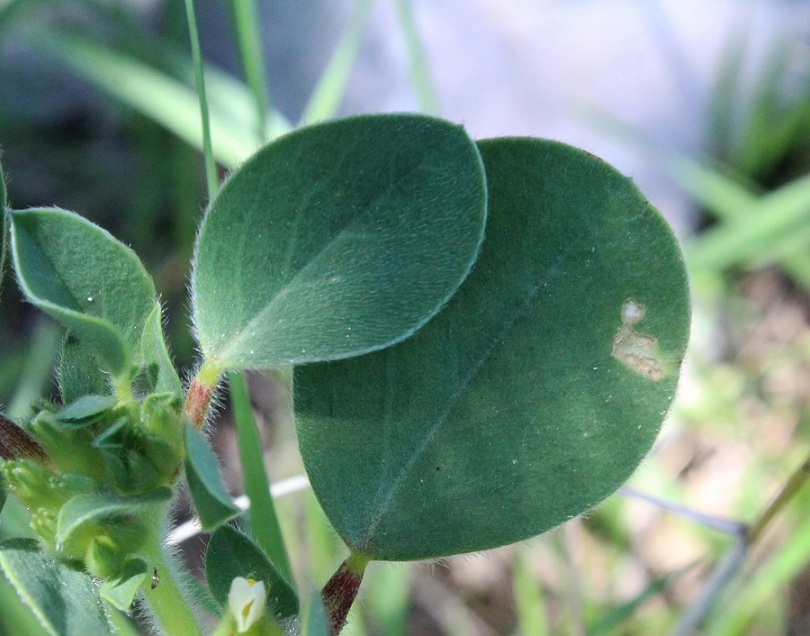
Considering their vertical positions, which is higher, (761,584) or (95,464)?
(95,464)

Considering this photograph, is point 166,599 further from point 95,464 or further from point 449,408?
point 449,408

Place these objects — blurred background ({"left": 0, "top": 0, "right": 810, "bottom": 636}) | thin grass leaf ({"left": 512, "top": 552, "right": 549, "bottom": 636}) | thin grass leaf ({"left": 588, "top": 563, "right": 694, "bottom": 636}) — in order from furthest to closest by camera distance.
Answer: blurred background ({"left": 0, "top": 0, "right": 810, "bottom": 636}), thin grass leaf ({"left": 512, "top": 552, "right": 549, "bottom": 636}), thin grass leaf ({"left": 588, "top": 563, "right": 694, "bottom": 636})

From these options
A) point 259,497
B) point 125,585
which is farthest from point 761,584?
point 125,585

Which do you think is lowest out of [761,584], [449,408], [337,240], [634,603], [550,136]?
[761,584]

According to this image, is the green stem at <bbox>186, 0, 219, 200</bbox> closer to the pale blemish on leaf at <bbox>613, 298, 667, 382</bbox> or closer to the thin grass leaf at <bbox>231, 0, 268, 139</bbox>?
the thin grass leaf at <bbox>231, 0, 268, 139</bbox>

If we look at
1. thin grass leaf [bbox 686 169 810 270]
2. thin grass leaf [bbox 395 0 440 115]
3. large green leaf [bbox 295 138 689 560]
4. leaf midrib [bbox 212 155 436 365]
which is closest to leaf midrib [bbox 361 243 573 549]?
large green leaf [bbox 295 138 689 560]

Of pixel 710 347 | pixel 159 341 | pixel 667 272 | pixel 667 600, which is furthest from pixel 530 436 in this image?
pixel 710 347

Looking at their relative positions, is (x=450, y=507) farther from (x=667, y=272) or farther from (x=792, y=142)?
(x=792, y=142)
